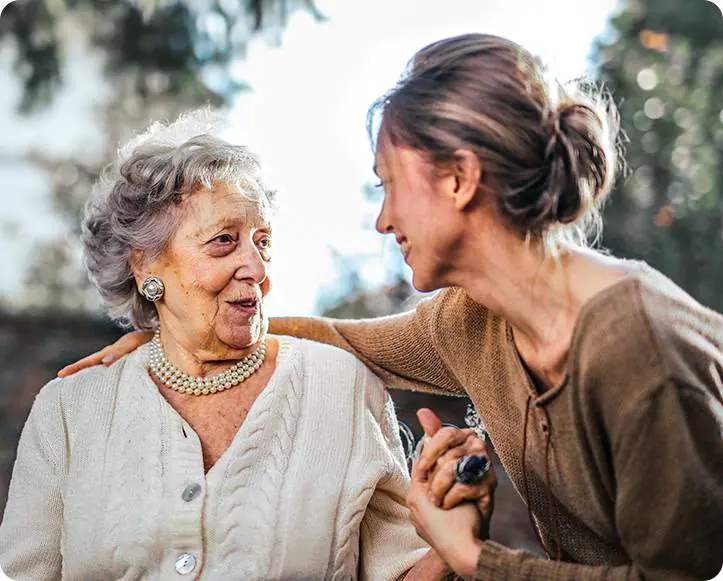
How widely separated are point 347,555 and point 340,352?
0.46 metres

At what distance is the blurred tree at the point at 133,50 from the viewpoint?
4.25m

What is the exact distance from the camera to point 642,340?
63.7 inches

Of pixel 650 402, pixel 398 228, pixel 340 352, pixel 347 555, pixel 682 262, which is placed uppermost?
pixel 398 228

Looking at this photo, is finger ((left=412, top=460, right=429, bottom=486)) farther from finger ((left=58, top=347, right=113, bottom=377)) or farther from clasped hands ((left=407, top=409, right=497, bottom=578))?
finger ((left=58, top=347, right=113, bottom=377))

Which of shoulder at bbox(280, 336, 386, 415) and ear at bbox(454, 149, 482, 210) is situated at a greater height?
ear at bbox(454, 149, 482, 210)

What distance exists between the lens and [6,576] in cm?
207

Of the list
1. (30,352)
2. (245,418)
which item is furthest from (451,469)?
(30,352)

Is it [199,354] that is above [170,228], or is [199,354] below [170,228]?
below

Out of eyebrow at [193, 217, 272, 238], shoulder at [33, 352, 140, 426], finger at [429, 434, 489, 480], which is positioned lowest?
shoulder at [33, 352, 140, 426]

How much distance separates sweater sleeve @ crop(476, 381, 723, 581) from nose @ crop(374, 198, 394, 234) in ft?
1.85

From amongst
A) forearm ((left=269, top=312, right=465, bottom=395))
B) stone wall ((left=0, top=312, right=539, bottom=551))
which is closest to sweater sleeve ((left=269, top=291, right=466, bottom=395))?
forearm ((left=269, top=312, right=465, bottom=395))

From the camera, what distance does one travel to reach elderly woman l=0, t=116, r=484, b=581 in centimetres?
201

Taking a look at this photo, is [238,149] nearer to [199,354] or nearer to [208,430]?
[199,354]

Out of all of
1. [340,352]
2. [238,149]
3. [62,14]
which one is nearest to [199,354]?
[340,352]
